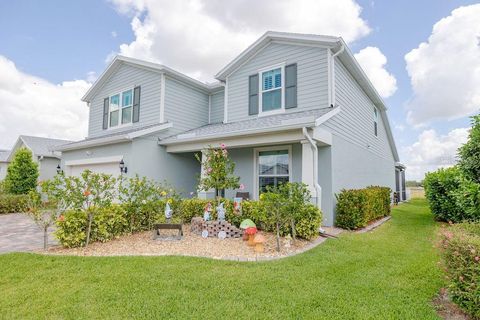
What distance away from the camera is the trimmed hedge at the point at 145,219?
19.2 feet

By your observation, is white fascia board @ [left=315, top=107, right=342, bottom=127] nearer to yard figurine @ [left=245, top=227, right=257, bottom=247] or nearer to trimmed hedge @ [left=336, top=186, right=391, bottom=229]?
trimmed hedge @ [left=336, top=186, right=391, bottom=229]

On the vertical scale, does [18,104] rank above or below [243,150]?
above

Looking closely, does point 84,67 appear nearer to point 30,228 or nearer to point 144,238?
point 30,228

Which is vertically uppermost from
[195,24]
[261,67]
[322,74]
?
[195,24]

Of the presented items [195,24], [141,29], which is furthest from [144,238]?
[141,29]

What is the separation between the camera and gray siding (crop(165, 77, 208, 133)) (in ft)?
39.0

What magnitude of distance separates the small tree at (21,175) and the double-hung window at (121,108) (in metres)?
6.85

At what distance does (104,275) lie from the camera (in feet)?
13.6

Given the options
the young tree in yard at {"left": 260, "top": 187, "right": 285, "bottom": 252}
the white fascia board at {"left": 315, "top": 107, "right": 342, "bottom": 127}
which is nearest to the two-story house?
the white fascia board at {"left": 315, "top": 107, "right": 342, "bottom": 127}

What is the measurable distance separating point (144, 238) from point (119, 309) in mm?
3804

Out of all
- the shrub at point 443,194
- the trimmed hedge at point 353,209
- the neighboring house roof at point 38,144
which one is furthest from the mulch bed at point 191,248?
the neighboring house roof at point 38,144

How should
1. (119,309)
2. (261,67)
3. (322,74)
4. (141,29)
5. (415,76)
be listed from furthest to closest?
1. (141,29)
2. (415,76)
3. (261,67)
4. (322,74)
5. (119,309)

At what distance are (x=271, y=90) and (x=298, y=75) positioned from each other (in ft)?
3.86

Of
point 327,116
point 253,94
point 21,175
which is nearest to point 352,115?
point 327,116
